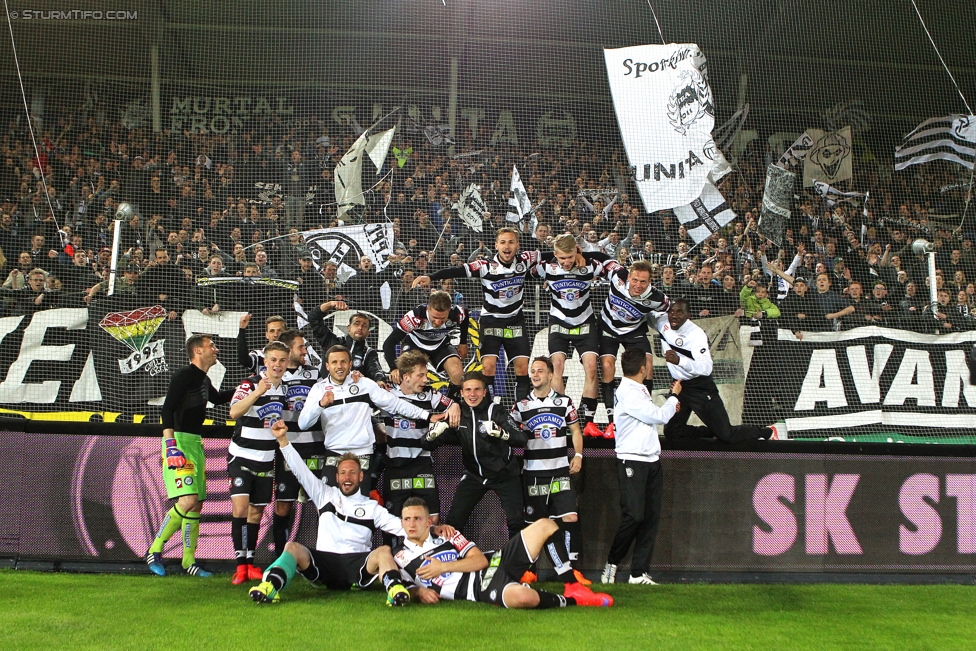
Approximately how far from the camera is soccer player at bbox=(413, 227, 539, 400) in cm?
710

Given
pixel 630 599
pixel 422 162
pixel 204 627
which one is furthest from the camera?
pixel 422 162

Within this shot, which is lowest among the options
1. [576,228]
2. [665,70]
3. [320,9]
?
[576,228]

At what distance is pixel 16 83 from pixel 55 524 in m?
8.32

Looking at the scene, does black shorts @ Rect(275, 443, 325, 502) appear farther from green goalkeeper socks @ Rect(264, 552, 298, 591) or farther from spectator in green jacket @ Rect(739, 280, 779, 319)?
spectator in green jacket @ Rect(739, 280, 779, 319)

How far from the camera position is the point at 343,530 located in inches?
214

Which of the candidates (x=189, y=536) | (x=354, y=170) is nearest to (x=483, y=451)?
(x=189, y=536)

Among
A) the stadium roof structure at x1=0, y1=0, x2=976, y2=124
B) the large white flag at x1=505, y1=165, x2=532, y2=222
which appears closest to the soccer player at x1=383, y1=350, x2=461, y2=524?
the large white flag at x1=505, y1=165, x2=532, y2=222

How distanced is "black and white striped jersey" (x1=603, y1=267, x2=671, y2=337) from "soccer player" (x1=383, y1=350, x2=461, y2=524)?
189 cm

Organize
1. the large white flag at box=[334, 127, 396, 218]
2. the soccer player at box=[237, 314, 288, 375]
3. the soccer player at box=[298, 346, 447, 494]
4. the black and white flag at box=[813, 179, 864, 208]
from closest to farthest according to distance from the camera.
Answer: the soccer player at box=[298, 346, 447, 494], the soccer player at box=[237, 314, 288, 375], the large white flag at box=[334, 127, 396, 218], the black and white flag at box=[813, 179, 864, 208]

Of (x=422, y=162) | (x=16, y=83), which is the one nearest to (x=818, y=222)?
(x=422, y=162)

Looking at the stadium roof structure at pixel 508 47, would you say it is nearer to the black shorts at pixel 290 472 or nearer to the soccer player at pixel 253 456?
the soccer player at pixel 253 456

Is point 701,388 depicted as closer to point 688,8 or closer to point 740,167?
point 740,167

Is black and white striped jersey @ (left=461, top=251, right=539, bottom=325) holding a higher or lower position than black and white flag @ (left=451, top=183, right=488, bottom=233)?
lower

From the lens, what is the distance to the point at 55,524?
21.1ft
